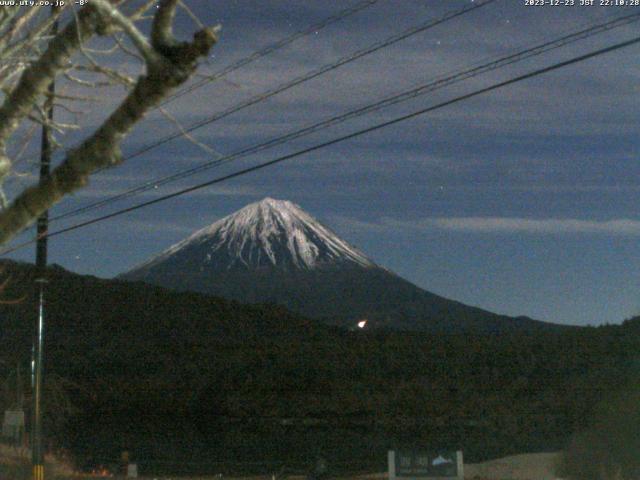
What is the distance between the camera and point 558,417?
160 ft

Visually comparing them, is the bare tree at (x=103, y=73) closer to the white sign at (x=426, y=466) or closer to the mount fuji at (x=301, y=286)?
the white sign at (x=426, y=466)

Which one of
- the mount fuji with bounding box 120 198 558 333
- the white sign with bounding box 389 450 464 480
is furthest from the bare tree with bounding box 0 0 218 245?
the mount fuji with bounding box 120 198 558 333

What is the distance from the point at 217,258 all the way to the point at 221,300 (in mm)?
111961

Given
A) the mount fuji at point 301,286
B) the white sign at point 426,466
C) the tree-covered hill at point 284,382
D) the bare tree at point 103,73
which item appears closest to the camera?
the bare tree at point 103,73

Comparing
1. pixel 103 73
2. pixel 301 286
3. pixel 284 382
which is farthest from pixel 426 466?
pixel 301 286

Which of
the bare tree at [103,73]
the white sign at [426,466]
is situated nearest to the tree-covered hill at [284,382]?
the white sign at [426,466]

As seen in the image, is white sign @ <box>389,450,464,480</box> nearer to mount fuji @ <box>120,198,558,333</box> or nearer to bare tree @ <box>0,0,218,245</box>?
bare tree @ <box>0,0,218,245</box>

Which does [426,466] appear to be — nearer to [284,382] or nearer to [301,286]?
[284,382]

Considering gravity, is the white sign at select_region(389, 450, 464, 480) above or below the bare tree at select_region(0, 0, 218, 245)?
below

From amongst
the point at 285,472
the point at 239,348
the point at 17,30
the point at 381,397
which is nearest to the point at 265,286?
the point at 239,348

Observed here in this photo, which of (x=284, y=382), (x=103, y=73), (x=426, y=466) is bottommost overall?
(x=426, y=466)

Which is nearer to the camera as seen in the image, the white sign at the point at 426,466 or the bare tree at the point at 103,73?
the bare tree at the point at 103,73

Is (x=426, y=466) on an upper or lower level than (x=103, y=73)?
lower

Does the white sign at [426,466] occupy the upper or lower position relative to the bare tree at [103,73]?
lower
